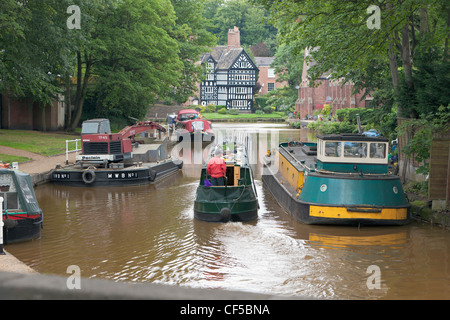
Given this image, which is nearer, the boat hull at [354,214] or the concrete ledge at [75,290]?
the concrete ledge at [75,290]

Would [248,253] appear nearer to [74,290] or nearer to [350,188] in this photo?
[350,188]

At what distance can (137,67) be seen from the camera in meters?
42.1

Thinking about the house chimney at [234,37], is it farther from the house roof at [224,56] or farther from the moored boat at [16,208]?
the moored boat at [16,208]

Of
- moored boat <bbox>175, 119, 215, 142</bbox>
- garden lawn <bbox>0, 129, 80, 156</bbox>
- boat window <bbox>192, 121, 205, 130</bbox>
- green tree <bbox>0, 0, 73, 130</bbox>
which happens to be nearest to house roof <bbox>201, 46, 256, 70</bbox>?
moored boat <bbox>175, 119, 215, 142</bbox>

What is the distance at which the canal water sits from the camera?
11.4 m

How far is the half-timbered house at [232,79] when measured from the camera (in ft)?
A: 358

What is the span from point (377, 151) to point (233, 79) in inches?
3702

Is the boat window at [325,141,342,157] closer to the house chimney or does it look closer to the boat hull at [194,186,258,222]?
the boat hull at [194,186,258,222]

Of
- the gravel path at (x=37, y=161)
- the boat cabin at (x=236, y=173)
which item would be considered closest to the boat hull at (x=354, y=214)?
the boat cabin at (x=236, y=173)

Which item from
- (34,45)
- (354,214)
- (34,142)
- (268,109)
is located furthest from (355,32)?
(268,109)
